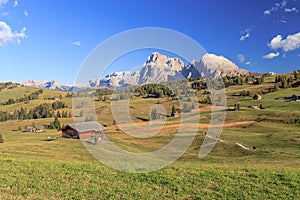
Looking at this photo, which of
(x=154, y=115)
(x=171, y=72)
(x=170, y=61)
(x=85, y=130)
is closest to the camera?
(x=171, y=72)

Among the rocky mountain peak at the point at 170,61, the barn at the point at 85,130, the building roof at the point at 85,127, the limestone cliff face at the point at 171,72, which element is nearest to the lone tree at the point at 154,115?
the rocky mountain peak at the point at 170,61

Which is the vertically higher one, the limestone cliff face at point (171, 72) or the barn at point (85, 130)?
the limestone cliff face at point (171, 72)

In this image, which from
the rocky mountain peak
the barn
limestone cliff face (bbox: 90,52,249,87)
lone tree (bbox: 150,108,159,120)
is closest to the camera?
limestone cliff face (bbox: 90,52,249,87)

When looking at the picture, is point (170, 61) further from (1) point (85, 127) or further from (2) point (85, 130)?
(2) point (85, 130)

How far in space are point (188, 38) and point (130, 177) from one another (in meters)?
10.8

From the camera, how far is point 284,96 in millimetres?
170375

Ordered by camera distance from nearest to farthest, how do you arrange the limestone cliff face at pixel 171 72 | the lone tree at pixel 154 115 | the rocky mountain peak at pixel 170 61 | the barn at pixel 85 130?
the limestone cliff face at pixel 171 72 → the rocky mountain peak at pixel 170 61 → the barn at pixel 85 130 → the lone tree at pixel 154 115

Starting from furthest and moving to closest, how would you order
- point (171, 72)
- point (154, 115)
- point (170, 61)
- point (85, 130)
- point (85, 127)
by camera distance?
1. point (154, 115)
2. point (170, 61)
3. point (85, 127)
4. point (85, 130)
5. point (171, 72)

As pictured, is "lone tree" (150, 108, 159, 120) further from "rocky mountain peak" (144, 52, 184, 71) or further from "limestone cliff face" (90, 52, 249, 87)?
"limestone cliff face" (90, 52, 249, 87)

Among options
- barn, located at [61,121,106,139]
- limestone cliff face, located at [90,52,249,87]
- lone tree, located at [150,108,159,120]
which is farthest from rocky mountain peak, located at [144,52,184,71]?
lone tree, located at [150,108,159,120]

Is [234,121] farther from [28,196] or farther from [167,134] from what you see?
[28,196]

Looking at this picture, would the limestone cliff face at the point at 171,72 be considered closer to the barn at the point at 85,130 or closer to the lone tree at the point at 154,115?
the barn at the point at 85,130

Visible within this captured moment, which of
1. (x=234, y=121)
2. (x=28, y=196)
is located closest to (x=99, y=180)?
(x=28, y=196)

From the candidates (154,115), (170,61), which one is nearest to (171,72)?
(170,61)
